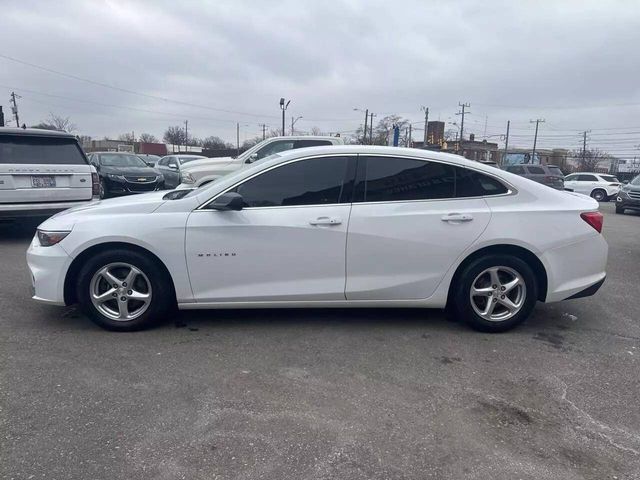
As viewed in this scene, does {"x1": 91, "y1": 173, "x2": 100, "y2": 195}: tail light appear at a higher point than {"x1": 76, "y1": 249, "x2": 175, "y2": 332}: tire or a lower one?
higher

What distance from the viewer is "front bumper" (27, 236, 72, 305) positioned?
4.22 metres

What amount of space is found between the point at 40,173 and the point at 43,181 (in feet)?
0.43

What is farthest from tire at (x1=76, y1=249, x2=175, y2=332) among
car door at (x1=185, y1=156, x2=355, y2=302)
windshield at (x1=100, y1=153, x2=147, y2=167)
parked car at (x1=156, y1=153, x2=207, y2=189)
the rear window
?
parked car at (x1=156, y1=153, x2=207, y2=189)

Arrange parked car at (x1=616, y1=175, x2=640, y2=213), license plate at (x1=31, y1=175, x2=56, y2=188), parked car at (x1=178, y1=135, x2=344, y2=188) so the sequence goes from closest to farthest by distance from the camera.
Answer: license plate at (x1=31, y1=175, x2=56, y2=188) → parked car at (x1=178, y1=135, x2=344, y2=188) → parked car at (x1=616, y1=175, x2=640, y2=213)

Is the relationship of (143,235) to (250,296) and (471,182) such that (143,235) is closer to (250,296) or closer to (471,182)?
(250,296)

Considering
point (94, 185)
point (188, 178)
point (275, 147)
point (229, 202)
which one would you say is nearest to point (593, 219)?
point (229, 202)

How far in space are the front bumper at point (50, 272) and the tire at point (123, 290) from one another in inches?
6.0

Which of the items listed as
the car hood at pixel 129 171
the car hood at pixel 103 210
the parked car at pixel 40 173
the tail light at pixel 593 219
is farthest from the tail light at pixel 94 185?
the tail light at pixel 593 219

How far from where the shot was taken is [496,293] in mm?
4414

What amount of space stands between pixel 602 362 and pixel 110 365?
3.73 meters

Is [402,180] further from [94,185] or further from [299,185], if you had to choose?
[94,185]

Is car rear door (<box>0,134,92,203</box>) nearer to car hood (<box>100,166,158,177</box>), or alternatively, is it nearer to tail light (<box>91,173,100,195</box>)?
tail light (<box>91,173,100,195</box>)

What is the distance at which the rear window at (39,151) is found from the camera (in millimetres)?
7738

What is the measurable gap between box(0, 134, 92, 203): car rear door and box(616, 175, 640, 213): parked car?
16944 millimetres
